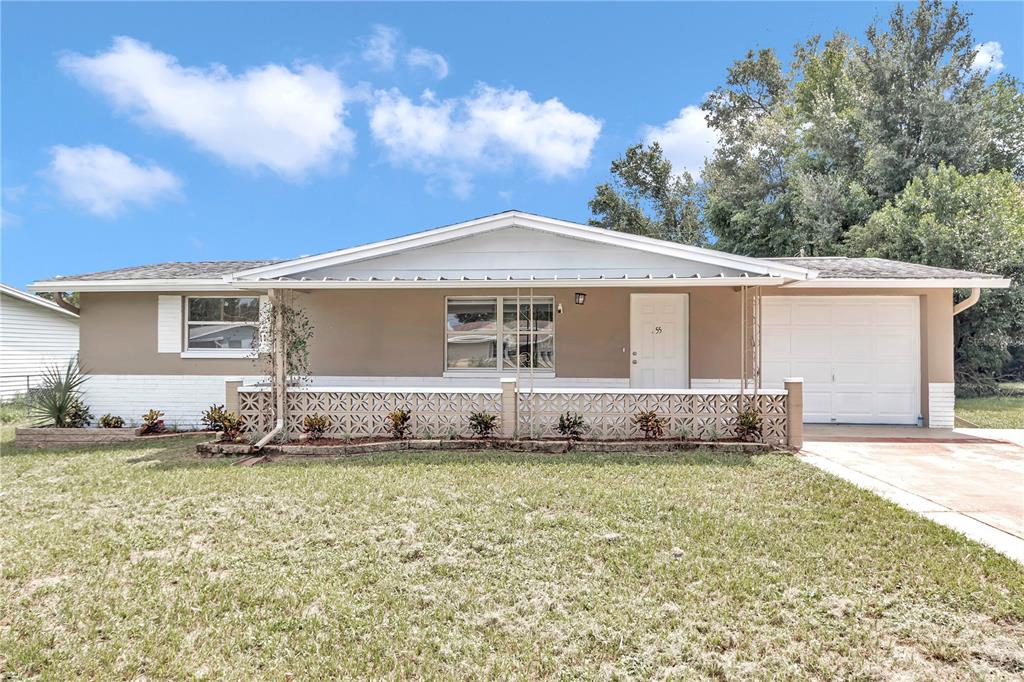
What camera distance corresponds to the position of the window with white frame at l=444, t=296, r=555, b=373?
10.0m

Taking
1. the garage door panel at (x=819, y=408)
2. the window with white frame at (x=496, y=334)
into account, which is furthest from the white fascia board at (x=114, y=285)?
the garage door panel at (x=819, y=408)

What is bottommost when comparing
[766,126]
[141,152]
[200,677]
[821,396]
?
[200,677]

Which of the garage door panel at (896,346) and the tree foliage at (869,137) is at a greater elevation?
the tree foliage at (869,137)

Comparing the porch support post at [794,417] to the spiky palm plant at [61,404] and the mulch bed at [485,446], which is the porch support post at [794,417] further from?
the spiky palm plant at [61,404]

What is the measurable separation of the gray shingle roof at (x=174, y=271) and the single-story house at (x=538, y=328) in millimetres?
131

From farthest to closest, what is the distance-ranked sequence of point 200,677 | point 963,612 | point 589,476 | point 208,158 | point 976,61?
1. point 976,61
2. point 208,158
3. point 589,476
4. point 963,612
5. point 200,677

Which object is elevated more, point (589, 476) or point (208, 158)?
point (208, 158)

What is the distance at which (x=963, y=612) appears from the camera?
3227 millimetres

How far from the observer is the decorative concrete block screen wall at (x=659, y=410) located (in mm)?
7766

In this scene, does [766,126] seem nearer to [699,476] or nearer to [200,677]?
[699,476]

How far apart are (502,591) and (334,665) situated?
115 cm

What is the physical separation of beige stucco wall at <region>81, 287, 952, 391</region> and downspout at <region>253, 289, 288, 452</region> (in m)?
2.07

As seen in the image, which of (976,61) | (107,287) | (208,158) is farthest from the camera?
(976,61)

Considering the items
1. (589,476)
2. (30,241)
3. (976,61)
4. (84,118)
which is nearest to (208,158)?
(84,118)
